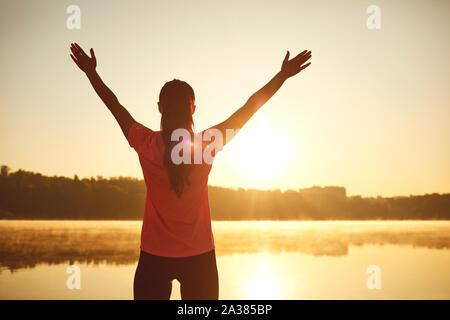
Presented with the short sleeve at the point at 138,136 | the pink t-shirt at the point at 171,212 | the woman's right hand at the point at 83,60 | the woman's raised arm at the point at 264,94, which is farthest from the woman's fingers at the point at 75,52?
the woman's raised arm at the point at 264,94

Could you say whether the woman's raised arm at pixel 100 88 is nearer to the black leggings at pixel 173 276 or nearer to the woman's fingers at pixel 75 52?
the woman's fingers at pixel 75 52

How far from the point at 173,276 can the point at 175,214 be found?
0.28 meters

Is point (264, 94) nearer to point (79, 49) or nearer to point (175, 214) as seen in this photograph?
point (175, 214)

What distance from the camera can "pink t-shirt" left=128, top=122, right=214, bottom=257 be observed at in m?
1.92

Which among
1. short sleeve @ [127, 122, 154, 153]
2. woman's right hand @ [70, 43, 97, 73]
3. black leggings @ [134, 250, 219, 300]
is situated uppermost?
woman's right hand @ [70, 43, 97, 73]

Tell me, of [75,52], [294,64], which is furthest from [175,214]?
[75,52]

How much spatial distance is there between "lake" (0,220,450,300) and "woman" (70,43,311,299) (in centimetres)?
274

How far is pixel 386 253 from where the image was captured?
5181cm

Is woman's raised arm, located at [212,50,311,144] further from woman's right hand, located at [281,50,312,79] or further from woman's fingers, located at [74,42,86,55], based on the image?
woman's fingers, located at [74,42,86,55]

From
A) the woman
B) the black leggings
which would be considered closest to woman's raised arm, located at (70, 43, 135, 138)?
the woman

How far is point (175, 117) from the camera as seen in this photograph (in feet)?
6.46

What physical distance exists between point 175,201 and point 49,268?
100 ft

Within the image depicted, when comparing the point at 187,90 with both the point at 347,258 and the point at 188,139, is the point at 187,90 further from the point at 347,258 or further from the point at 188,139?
the point at 347,258
